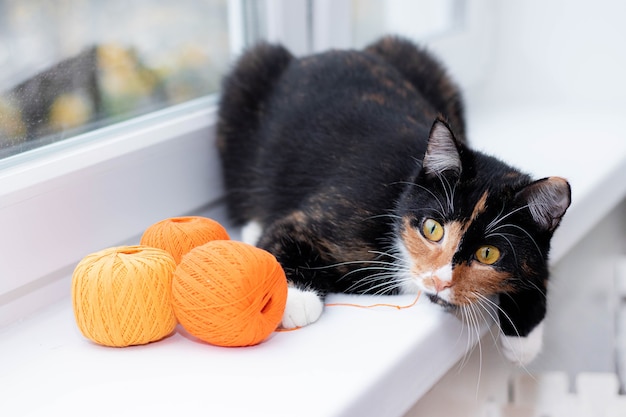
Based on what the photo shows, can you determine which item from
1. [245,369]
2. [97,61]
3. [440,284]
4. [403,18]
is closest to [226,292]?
[245,369]

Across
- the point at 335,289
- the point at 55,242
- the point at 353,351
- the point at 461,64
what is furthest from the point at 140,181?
A: the point at 461,64

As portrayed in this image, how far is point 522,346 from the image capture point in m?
1.06

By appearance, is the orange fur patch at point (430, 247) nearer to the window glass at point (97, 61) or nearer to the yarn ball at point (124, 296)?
the yarn ball at point (124, 296)

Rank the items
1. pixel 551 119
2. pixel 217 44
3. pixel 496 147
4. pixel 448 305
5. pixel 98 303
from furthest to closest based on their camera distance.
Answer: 1. pixel 551 119
2. pixel 496 147
3. pixel 217 44
4. pixel 448 305
5. pixel 98 303

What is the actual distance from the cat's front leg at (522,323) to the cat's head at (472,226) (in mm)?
35

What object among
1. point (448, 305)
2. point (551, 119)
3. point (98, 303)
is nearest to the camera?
point (98, 303)

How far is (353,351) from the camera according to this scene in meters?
0.88

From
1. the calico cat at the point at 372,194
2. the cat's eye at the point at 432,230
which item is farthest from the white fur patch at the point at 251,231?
the cat's eye at the point at 432,230

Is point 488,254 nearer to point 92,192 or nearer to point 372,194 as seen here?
point 372,194

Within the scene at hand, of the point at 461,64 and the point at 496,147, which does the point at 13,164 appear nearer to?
the point at 496,147

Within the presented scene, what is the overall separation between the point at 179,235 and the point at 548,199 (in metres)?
0.45

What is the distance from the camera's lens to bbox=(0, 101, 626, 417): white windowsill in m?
0.78

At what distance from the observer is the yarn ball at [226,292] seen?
817 millimetres

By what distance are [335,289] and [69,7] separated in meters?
0.56
